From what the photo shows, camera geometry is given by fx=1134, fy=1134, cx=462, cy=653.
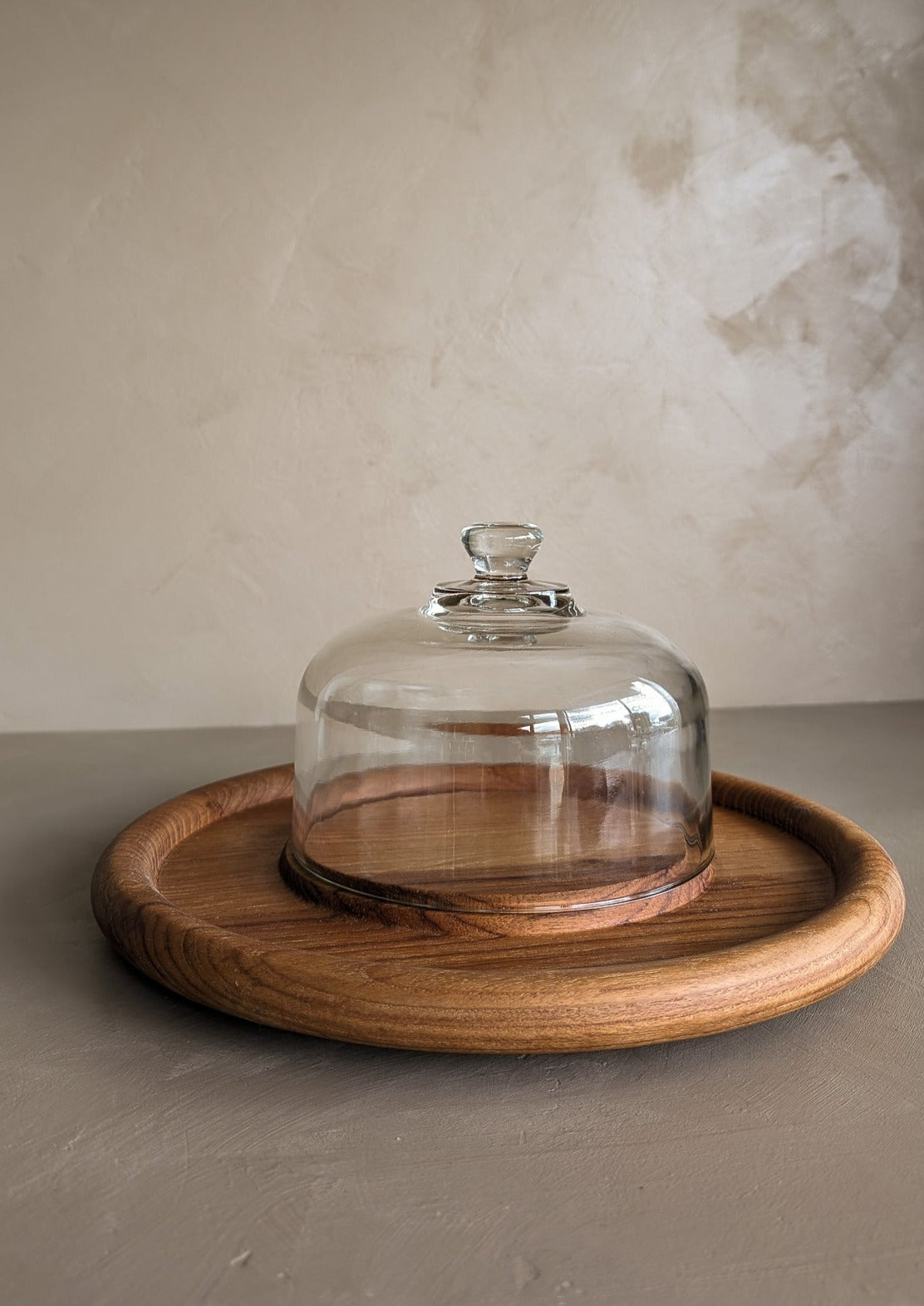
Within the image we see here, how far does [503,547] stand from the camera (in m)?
0.66

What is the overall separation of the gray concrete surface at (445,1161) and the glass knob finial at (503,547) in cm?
29

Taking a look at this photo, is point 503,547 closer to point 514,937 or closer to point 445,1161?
point 514,937

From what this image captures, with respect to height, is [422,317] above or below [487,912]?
above

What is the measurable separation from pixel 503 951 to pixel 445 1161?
116 mm

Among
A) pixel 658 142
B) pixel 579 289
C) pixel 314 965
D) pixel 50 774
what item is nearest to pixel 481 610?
pixel 314 965

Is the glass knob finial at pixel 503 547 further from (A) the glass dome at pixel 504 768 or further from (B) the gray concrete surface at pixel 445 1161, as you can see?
(B) the gray concrete surface at pixel 445 1161

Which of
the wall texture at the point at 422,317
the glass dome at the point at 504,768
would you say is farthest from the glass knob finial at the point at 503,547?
the wall texture at the point at 422,317

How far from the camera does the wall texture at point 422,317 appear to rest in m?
1.19

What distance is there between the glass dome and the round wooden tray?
3 cm

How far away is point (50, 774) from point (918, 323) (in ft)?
3.60

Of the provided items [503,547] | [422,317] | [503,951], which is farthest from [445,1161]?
[422,317]

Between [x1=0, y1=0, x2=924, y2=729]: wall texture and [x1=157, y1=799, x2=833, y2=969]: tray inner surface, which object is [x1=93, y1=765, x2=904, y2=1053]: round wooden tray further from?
[x1=0, y1=0, x2=924, y2=729]: wall texture

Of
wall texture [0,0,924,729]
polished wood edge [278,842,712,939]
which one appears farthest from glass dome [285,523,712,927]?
wall texture [0,0,924,729]

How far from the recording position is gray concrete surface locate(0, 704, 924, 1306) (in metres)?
0.36
